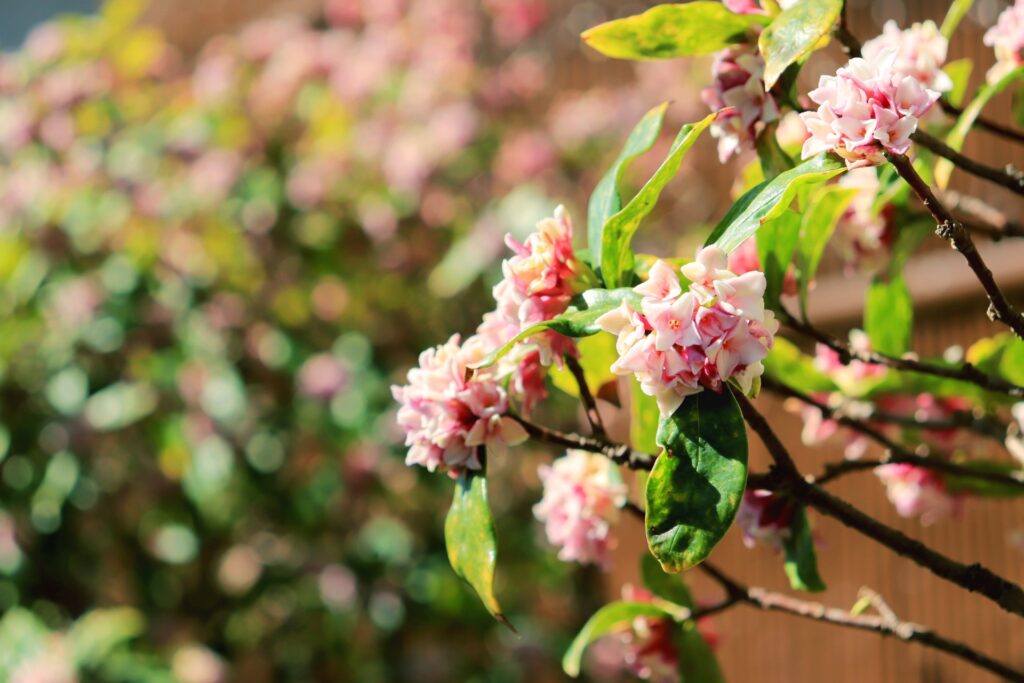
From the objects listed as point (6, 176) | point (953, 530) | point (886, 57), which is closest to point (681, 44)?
point (886, 57)

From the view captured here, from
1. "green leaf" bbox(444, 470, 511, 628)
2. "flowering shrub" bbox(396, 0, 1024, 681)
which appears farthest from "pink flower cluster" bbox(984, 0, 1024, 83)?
"green leaf" bbox(444, 470, 511, 628)

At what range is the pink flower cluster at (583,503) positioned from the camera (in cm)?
83

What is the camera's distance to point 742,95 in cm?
70

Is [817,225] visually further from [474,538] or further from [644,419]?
[474,538]

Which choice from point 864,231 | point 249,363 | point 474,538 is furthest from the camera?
point 249,363

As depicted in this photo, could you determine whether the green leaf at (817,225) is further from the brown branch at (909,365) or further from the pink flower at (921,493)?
the pink flower at (921,493)

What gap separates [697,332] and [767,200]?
9 cm

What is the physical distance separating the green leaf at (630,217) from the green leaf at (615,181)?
3cm

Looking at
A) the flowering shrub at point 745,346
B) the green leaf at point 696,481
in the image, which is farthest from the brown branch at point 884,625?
the green leaf at point 696,481

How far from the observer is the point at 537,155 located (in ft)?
7.56

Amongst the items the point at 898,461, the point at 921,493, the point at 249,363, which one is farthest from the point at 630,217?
the point at 249,363

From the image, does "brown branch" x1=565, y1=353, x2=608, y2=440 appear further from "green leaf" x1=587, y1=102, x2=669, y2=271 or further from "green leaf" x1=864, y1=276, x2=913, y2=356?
"green leaf" x1=864, y1=276, x2=913, y2=356

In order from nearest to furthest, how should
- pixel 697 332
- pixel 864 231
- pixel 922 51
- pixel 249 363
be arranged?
pixel 697 332 → pixel 922 51 → pixel 864 231 → pixel 249 363

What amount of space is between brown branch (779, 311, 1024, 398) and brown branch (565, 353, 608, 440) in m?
0.17
